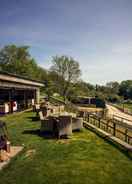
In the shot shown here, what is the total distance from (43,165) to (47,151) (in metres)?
1.43

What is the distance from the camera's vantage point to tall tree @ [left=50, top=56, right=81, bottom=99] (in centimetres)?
4566

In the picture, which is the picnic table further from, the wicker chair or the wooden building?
the wooden building

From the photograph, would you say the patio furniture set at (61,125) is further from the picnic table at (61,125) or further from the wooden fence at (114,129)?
the wooden fence at (114,129)

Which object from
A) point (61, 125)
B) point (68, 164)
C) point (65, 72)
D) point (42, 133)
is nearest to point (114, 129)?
point (61, 125)

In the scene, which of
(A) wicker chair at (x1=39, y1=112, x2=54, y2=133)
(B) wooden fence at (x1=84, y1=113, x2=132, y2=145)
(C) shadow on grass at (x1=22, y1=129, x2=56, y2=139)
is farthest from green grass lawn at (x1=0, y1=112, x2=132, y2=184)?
(A) wicker chair at (x1=39, y1=112, x2=54, y2=133)

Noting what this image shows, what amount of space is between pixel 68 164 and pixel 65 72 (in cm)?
4005

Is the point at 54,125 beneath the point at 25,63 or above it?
beneath

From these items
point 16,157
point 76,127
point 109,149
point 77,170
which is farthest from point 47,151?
point 76,127

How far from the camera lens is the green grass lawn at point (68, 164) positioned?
18.3ft

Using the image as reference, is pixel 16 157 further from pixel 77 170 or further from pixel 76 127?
pixel 76 127

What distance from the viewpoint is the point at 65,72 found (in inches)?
1810

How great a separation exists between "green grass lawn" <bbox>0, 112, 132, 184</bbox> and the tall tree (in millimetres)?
36742

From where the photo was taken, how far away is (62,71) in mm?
46125

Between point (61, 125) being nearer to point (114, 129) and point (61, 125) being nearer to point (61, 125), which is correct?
point (61, 125)
